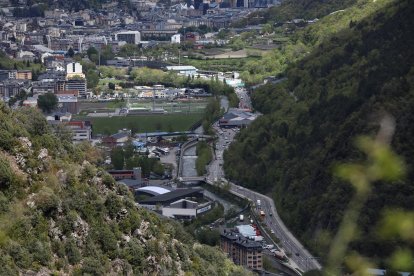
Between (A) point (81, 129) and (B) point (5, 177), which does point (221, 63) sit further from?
(B) point (5, 177)

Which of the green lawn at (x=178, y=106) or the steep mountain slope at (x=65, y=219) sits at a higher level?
the steep mountain slope at (x=65, y=219)

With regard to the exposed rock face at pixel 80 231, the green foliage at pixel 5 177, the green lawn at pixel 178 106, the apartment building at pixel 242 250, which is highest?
the green foliage at pixel 5 177

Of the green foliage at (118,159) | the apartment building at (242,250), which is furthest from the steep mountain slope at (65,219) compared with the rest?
the green foliage at (118,159)

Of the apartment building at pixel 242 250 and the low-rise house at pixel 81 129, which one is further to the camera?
the low-rise house at pixel 81 129

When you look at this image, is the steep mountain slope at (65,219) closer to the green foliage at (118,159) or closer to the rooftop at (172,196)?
the rooftop at (172,196)

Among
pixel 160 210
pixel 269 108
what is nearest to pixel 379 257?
pixel 160 210

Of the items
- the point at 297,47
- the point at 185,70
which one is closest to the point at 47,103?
the point at 185,70

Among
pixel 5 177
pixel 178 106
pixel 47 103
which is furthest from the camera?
pixel 178 106

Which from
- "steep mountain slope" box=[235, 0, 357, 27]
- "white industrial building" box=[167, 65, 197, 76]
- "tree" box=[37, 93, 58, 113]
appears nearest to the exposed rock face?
"tree" box=[37, 93, 58, 113]
